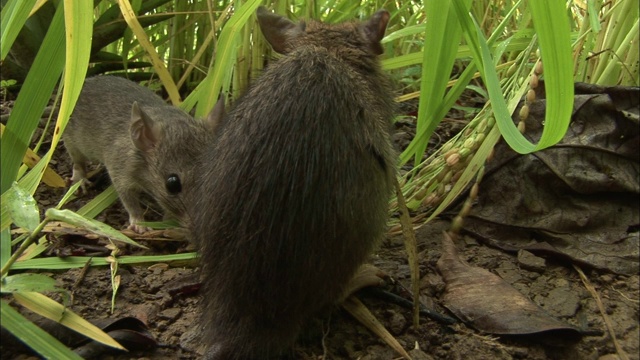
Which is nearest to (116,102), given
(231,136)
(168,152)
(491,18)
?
(168,152)

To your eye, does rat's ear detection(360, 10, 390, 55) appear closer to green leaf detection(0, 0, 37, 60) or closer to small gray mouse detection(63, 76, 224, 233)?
small gray mouse detection(63, 76, 224, 233)

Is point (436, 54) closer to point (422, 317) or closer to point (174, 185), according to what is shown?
point (422, 317)

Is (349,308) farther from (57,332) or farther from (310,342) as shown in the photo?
(57,332)

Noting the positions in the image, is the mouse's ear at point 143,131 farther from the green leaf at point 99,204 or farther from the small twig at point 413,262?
the small twig at point 413,262

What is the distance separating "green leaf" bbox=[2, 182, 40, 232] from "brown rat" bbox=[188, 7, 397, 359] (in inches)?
22.1

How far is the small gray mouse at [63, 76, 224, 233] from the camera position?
3.45 meters

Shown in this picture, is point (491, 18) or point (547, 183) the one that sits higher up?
point (491, 18)

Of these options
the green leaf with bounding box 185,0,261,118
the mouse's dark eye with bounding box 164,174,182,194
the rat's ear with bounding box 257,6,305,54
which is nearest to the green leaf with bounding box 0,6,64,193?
the green leaf with bounding box 185,0,261,118

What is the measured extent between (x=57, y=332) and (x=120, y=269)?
0.60 meters

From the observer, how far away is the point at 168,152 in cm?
351

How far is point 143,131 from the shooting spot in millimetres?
3584

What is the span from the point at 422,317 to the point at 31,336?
1402 mm

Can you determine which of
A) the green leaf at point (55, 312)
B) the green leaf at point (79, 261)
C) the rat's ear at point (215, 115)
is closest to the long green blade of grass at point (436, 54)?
the green leaf at point (79, 261)

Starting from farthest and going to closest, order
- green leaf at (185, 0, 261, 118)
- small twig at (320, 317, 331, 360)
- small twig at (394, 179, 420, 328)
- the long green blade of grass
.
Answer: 1. green leaf at (185, 0, 261, 118)
2. the long green blade of grass
3. small twig at (394, 179, 420, 328)
4. small twig at (320, 317, 331, 360)
